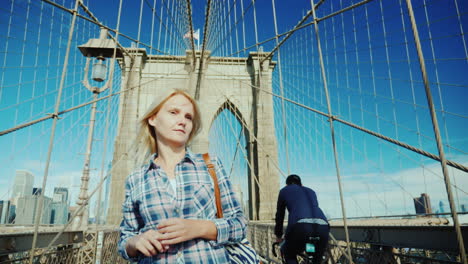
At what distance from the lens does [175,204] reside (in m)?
0.64

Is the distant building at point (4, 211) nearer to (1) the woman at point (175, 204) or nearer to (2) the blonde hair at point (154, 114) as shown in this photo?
(2) the blonde hair at point (154, 114)

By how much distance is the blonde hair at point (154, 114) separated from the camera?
2.64 feet

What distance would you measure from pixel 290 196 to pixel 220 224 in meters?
1.44

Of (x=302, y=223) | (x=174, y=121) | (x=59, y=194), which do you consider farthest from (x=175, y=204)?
(x=59, y=194)

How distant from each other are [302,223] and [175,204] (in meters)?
1.36

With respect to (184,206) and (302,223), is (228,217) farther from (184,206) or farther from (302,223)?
(302,223)

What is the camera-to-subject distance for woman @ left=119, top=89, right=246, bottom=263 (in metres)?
0.56

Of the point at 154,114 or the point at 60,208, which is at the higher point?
the point at 154,114

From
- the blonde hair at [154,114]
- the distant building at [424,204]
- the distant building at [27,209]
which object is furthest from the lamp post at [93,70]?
the distant building at [424,204]

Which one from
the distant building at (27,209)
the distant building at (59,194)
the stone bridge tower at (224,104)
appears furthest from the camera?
the stone bridge tower at (224,104)

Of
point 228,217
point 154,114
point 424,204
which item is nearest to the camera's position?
point 228,217

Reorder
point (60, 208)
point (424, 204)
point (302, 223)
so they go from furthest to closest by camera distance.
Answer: point (60, 208) → point (424, 204) → point (302, 223)

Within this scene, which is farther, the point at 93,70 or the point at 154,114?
the point at 93,70

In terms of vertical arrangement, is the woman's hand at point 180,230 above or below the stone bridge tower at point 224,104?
below
